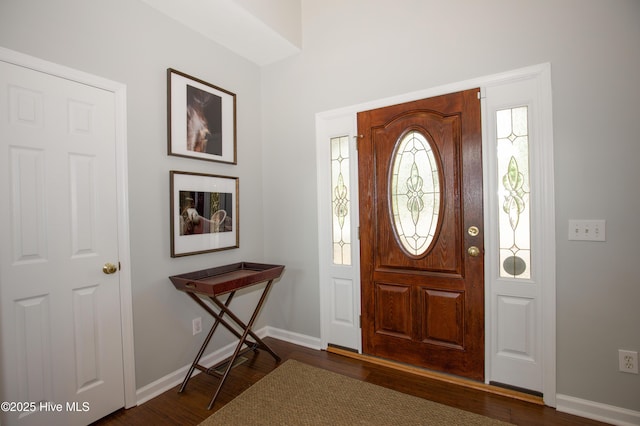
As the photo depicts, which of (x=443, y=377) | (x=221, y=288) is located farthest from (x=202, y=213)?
(x=443, y=377)

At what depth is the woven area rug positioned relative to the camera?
75.8 inches

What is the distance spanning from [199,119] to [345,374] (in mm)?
2481

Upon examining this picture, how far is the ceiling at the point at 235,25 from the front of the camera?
233 cm

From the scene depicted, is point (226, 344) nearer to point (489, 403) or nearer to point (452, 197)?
point (489, 403)

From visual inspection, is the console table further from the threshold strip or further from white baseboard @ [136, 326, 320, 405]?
the threshold strip

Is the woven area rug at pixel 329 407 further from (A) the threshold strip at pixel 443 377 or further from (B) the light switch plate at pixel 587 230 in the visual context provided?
(B) the light switch plate at pixel 587 230

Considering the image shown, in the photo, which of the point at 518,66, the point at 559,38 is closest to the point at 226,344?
the point at 518,66

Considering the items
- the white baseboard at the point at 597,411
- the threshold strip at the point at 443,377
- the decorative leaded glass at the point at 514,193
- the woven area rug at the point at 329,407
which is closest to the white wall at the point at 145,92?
the woven area rug at the point at 329,407

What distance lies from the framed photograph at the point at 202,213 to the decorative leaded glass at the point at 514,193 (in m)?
2.27

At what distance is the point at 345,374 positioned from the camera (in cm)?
251

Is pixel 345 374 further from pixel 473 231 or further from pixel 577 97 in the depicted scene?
pixel 577 97

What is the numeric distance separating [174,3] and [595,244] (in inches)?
133

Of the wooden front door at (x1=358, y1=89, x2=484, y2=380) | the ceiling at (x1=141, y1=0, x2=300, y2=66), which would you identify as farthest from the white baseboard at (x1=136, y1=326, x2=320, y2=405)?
the ceiling at (x1=141, y1=0, x2=300, y2=66)

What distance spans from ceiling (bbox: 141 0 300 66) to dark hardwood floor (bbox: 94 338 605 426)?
9.61 ft
